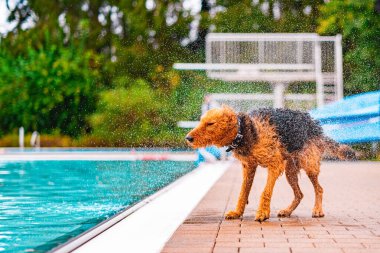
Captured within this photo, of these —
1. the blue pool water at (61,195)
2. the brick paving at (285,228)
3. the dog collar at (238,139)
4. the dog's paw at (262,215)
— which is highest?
the dog collar at (238,139)

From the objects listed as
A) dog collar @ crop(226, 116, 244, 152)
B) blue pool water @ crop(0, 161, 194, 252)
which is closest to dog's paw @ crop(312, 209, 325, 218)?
dog collar @ crop(226, 116, 244, 152)

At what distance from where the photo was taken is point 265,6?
2822 centimetres

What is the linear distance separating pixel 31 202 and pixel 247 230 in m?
3.98

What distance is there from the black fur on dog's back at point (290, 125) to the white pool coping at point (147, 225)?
0.92 metres

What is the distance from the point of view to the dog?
5160 millimetres

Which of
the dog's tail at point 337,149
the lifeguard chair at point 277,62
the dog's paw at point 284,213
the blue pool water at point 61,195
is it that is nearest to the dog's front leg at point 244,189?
the dog's paw at point 284,213

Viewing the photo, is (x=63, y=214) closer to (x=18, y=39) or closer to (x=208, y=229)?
(x=208, y=229)

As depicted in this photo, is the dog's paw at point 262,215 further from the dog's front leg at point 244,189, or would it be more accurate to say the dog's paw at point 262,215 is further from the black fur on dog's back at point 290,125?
the black fur on dog's back at point 290,125

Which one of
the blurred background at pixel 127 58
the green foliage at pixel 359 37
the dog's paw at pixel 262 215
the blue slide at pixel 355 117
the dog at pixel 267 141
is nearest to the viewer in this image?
the dog at pixel 267 141

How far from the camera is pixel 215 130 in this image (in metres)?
5.13

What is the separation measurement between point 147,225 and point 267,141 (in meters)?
1.01

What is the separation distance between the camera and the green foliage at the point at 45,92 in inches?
1000

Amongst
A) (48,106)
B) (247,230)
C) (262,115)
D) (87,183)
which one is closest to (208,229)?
(247,230)

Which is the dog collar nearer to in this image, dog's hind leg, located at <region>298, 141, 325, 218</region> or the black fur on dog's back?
the black fur on dog's back
